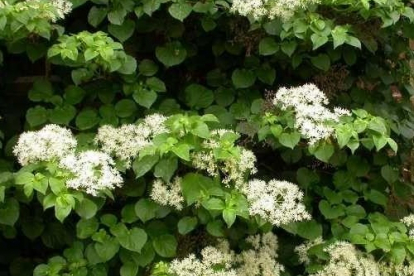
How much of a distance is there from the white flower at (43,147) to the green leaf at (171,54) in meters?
0.69

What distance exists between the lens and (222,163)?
7.73 feet

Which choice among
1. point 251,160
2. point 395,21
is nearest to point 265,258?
point 251,160

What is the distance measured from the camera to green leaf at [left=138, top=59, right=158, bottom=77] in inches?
111

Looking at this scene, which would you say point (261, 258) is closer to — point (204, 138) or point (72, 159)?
point (204, 138)

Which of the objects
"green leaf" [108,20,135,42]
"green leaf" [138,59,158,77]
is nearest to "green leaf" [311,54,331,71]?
"green leaf" [138,59,158,77]

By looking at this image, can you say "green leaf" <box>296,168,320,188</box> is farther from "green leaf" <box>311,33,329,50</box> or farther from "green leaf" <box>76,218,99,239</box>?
"green leaf" <box>76,218,99,239</box>

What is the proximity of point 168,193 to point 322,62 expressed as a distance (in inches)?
34.6

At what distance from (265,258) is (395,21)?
1.07m

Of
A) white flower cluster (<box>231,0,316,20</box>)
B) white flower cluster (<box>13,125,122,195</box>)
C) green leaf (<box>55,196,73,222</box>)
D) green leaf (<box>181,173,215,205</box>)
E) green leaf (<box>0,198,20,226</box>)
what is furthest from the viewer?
white flower cluster (<box>231,0,316,20</box>)

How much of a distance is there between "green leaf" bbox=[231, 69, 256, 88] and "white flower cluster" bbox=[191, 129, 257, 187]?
0.53 meters

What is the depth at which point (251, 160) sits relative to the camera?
2.42 meters

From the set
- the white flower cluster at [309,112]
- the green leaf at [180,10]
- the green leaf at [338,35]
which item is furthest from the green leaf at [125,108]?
the green leaf at [338,35]

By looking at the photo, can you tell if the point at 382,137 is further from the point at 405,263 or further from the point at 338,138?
the point at 405,263

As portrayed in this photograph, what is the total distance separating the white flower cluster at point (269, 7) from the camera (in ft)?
8.32
